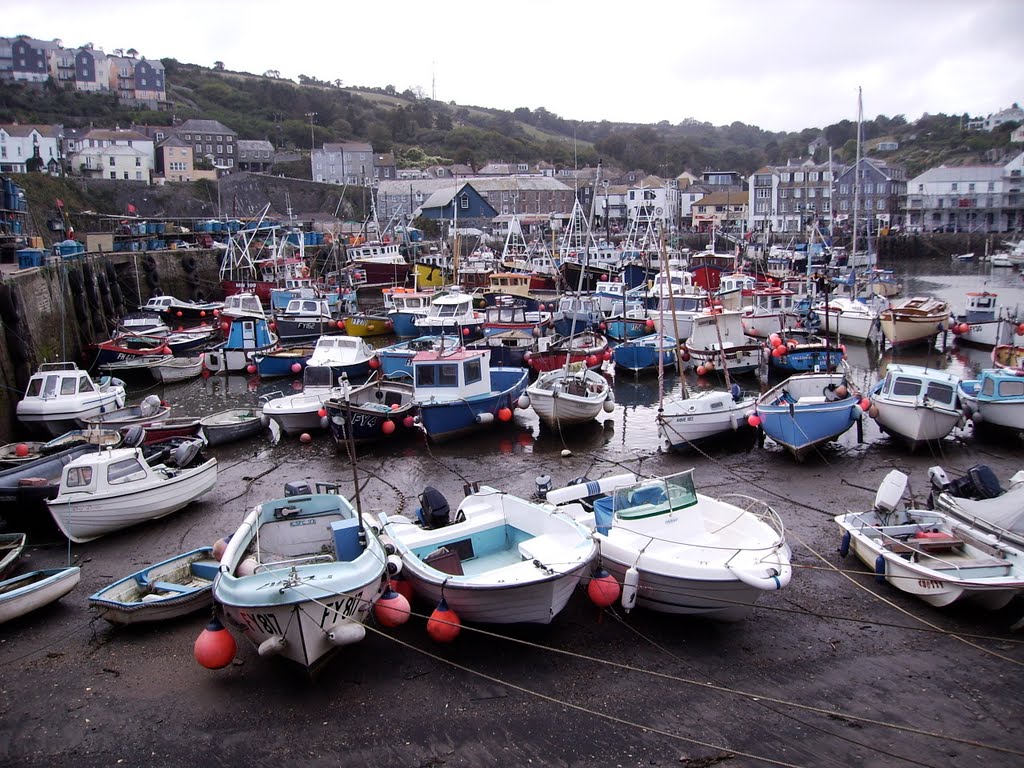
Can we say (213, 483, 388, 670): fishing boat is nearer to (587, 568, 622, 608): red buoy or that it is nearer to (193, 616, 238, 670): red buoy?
(193, 616, 238, 670): red buoy

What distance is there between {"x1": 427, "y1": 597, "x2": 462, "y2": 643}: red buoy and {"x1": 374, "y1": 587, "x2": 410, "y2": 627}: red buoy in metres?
0.32

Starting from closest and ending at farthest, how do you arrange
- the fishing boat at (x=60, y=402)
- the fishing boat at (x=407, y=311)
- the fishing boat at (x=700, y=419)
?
the fishing boat at (x=700, y=419) < the fishing boat at (x=60, y=402) < the fishing boat at (x=407, y=311)

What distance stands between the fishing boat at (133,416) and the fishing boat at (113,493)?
4.17 meters

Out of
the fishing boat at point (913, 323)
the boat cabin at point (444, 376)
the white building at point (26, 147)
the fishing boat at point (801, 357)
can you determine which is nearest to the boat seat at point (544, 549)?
the boat cabin at point (444, 376)

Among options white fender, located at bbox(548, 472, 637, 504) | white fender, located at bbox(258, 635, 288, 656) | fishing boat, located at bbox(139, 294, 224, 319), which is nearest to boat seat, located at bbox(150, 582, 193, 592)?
white fender, located at bbox(258, 635, 288, 656)

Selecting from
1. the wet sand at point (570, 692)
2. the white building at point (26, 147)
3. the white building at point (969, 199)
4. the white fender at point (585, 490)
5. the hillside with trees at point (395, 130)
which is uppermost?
the hillside with trees at point (395, 130)

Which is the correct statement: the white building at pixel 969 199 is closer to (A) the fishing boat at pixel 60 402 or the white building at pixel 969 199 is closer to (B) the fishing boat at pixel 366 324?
(B) the fishing boat at pixel 366 324

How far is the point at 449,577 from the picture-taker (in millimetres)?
8969

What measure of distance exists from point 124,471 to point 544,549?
26.0ft

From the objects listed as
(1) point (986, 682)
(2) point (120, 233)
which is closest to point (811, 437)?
(1) point (986, 682)

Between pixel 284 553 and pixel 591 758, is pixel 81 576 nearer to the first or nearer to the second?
pixel 284 553

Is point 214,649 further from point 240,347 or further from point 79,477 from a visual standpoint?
point 240,347

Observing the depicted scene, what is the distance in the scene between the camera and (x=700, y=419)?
17.5 meters

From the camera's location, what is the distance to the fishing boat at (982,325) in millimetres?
29234
